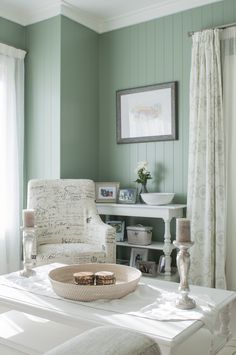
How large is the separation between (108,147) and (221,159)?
135 cm

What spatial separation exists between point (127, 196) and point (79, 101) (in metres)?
1.12

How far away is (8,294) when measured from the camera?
Answer: 2080mm

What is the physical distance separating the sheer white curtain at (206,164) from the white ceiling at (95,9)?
1.72 ft

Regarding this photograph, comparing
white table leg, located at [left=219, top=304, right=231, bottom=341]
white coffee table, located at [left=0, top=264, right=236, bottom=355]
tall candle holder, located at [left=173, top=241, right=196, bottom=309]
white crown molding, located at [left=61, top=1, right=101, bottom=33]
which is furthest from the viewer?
white crown molding, located at [left=61, top=1, right=101, bottom=33]

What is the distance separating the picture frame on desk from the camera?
3889 millimetres

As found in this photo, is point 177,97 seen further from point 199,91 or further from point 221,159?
point 221,159

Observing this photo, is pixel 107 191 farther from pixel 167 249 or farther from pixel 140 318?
pixel 140 318

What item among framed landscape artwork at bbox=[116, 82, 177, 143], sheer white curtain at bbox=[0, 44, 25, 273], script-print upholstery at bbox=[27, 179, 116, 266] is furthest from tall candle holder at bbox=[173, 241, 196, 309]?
sheer white curtain at bbox=[0, 44, 25, 273]

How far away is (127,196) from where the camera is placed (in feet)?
12.9

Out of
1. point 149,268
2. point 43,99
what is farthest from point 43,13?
point 149,268

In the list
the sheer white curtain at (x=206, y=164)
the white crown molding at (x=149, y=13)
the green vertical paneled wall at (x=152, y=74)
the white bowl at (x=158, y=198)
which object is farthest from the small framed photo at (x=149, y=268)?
the white crown molding at (x=149, y=13)

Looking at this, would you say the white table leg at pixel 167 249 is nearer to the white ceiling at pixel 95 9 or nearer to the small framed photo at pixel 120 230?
the small framed photo at pixel 120 230

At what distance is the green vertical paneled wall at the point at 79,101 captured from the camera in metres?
3.95

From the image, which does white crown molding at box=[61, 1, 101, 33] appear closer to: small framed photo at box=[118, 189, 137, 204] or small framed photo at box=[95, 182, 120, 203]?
small framed photo at box=[95, 182, 120, 203]
